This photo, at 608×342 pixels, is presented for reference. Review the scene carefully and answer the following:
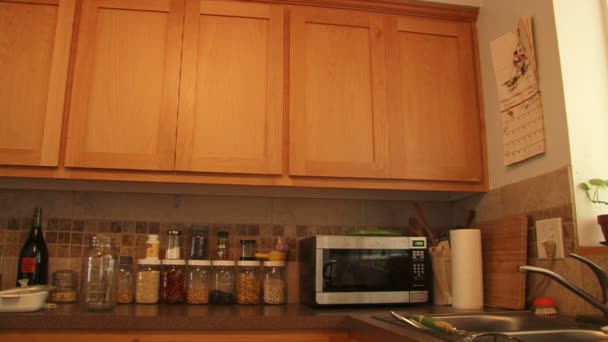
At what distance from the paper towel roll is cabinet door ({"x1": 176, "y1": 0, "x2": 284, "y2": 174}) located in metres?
0.76

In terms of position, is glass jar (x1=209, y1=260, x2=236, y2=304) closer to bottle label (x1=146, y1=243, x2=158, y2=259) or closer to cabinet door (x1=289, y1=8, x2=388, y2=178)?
bottle label (x1=146, y1=243, x2=158, y2=259)

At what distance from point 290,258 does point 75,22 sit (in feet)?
4.44

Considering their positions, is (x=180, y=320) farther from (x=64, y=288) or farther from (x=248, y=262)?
(x=64, y=288)

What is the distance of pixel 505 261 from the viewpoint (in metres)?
1.84

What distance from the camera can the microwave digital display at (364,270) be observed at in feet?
6.22

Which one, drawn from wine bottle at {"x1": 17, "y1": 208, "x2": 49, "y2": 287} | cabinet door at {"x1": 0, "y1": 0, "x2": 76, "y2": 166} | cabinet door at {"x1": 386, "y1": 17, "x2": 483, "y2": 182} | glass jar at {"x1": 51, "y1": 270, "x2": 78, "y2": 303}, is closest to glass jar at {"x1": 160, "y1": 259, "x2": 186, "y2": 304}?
glass jar at {"x1": 51, "y1": 270, "x2": 78, "y2": 303}

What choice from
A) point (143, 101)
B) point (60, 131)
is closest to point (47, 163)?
point (60, 131)

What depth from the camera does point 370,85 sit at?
6.91 feet

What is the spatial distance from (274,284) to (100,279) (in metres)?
0.68

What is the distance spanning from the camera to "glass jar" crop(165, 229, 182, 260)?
2045mm

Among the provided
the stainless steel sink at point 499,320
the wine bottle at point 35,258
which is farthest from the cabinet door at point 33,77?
the stainless steel sink at point 499,320

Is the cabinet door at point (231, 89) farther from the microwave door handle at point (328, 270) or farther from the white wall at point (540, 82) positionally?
the white wall at point (540, 82)

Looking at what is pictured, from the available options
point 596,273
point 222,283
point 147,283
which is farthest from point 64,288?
point 596,273

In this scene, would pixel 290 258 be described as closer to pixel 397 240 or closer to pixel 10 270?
pixel 397 240
